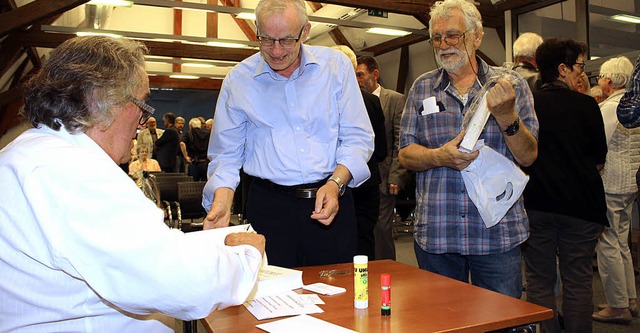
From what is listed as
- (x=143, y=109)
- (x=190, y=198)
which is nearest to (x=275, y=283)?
(x=143, y=109)

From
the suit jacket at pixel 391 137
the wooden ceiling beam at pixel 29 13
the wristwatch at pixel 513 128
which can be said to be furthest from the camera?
the wooden ceiling beam at pixel 29 13

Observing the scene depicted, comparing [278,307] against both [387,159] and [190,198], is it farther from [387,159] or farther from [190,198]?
[190,198]

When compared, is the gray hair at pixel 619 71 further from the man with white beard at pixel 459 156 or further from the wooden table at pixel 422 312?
the wooden table at pixel 422 312

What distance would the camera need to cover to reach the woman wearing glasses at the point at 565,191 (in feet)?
9.59

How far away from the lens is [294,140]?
2246 mm

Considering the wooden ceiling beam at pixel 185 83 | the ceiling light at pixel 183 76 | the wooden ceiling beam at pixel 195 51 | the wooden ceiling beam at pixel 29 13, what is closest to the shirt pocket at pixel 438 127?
the wooden ceiling beam at pixel 29 13

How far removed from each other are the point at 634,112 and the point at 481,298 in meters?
1.19

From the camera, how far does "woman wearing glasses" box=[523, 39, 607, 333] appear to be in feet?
9.59

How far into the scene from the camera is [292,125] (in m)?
2.28

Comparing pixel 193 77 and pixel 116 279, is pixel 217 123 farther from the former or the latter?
pixel 193 77

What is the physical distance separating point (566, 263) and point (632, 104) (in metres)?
0.99

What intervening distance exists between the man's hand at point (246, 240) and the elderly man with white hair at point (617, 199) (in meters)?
3.20

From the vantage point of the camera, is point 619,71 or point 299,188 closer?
point 299,188

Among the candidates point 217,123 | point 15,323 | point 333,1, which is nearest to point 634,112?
point 217,123
